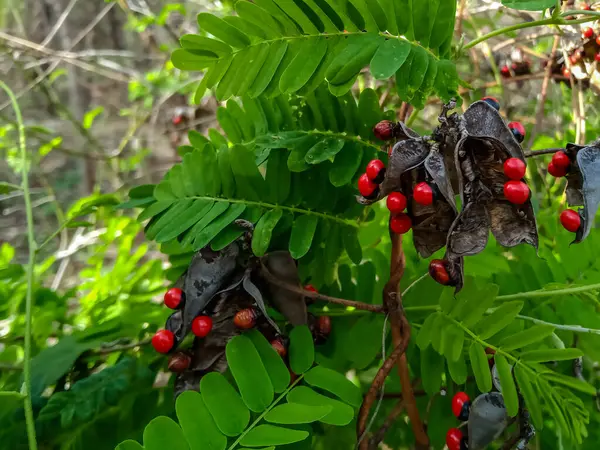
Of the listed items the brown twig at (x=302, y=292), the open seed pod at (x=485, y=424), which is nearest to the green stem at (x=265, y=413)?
the brown twig at (x=302, y=292)

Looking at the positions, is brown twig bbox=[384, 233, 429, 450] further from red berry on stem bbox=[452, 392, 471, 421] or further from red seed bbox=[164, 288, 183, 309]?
red seed bbox=[164, 288, 183, 309]

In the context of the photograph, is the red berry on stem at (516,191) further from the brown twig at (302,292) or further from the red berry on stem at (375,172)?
the brown twig at (302,292)

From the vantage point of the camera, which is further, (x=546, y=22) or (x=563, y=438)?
(x=563, y=438)

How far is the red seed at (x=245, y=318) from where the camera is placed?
2.06 ft

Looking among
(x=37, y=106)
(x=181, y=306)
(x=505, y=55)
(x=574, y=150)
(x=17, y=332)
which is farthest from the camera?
(x=37, y=106)

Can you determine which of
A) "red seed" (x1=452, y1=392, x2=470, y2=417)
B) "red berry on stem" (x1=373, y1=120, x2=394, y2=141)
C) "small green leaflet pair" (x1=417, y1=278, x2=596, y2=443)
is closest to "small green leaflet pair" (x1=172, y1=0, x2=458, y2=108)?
"red berry on stem" (x1=373, y1=120, x2=394, y2=141)

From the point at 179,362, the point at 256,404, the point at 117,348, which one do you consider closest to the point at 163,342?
the point at 179,362

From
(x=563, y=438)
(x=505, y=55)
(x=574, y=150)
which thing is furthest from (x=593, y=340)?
(x=505, y=55)

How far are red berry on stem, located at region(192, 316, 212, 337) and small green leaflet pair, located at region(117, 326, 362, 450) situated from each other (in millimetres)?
35

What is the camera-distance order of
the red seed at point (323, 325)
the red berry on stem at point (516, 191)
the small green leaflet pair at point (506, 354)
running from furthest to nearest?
the red seed at point (323, 325)
the small green leaflet pair at point (506, 354)
the red berry on stem at point (516, 191)

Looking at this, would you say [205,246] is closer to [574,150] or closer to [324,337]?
[324,337]

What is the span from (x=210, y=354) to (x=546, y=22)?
0.59 m

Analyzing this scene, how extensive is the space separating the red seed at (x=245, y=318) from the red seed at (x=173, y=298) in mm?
78

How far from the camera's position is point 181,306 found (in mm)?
647
